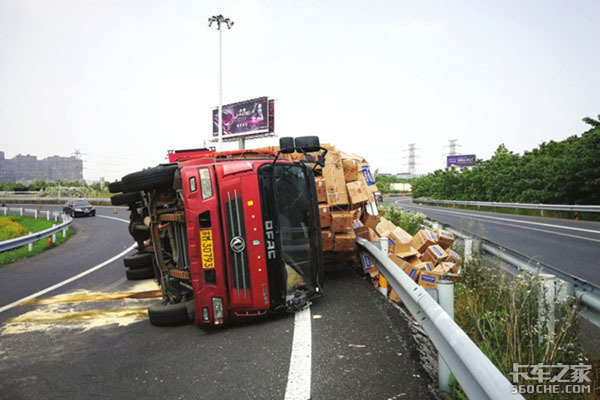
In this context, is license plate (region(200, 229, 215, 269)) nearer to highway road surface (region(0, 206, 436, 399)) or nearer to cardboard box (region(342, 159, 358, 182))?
highway road surface (region(0, 206, 436, 399))

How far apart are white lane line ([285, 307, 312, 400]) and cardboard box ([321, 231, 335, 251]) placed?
7.25 ft

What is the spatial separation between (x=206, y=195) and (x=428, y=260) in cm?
475

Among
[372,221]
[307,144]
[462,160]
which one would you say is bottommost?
[372,221]

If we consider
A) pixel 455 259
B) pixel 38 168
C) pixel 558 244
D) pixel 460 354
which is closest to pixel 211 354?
pixel 460 354

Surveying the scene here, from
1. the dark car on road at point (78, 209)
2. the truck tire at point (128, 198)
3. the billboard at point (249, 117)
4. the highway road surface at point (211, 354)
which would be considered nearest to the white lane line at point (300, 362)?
the highway road surface at point (211, 354)

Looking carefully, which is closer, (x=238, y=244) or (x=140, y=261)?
(x=238, y=244)

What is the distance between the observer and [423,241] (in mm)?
7141

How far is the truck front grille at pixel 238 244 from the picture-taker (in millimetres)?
3928

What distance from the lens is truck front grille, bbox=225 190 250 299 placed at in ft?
12.9

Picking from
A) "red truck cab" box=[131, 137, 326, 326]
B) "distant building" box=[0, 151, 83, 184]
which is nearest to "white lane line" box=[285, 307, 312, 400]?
"red truck cab" box=[131, 137, 326, 326]

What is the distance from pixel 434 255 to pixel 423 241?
39 cm

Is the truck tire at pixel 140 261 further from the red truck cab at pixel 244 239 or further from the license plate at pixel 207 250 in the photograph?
the license plate at pixel 207 250

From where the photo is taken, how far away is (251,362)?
122 inches

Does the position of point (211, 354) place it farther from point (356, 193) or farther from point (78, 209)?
point (78, 209)
